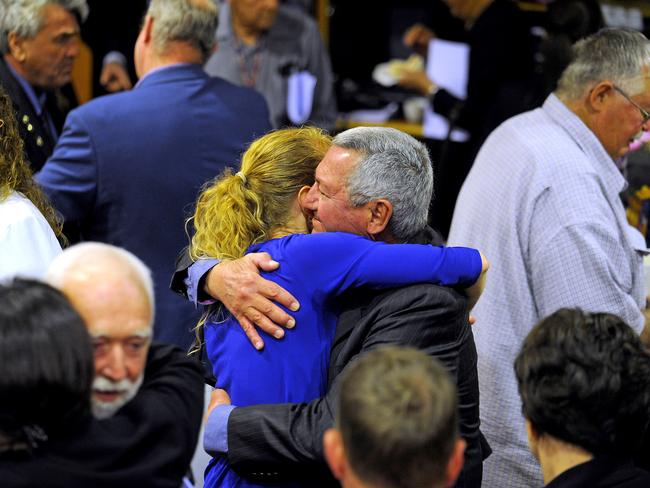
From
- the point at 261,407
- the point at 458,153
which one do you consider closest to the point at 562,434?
the point at 261,407

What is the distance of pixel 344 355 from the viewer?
210 cm

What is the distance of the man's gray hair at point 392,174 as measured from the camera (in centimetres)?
220

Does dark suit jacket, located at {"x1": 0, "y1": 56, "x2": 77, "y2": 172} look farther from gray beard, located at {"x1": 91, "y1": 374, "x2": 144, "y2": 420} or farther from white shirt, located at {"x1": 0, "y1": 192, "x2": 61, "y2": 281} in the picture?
gray beard, located at {"x1": 91, "y1": 374, "x2": 144, "y2": 420}

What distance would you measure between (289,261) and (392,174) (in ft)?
0.93

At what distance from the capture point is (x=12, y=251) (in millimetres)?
2371

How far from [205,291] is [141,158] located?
1.13 metres

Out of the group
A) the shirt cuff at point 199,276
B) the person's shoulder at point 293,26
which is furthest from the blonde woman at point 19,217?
the person's shoulder at point 293,26

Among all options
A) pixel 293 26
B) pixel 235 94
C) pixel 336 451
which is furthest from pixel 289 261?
pixel 293 26

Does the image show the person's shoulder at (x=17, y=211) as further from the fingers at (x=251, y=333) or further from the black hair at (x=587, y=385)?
the black hair at (x=587, y=385)

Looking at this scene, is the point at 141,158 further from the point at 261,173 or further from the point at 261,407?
the point at 261,407

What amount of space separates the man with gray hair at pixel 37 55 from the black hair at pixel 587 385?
2.07 meters

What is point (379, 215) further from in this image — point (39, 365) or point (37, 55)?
→ point (37, 55)

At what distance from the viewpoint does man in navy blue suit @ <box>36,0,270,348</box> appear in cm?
328

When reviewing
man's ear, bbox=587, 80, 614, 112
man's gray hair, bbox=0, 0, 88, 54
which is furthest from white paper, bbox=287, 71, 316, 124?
man's ear, bbox=587, 80, 614, 112
